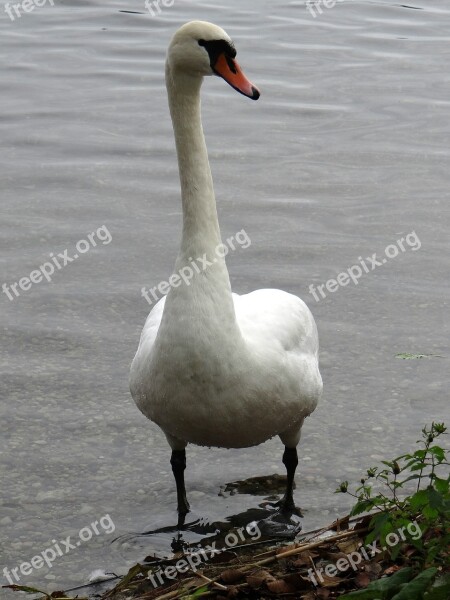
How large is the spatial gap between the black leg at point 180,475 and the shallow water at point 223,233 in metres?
0.08

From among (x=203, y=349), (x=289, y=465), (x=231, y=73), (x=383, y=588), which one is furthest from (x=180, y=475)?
(x=383, y=588)

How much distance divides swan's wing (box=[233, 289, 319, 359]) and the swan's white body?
0.03ft

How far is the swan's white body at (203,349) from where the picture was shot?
4844 millimetres

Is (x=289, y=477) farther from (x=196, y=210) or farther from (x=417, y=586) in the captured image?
(x=417, y=586)

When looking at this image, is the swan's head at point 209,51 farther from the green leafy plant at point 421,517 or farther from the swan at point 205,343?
the green leafy plant at point 421,517

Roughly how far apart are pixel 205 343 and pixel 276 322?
25.9 inches

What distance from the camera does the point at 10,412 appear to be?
6805 millimetres

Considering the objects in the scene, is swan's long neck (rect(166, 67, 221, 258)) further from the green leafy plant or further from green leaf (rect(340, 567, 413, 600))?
green leaf (rect(340, 567, 413, 600))

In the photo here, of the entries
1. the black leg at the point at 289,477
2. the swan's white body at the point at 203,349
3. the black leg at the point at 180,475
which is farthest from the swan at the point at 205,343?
the black leg at the point at 289,477

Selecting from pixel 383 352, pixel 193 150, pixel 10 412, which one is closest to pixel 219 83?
pixel 383 352

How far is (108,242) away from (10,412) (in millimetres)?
3134

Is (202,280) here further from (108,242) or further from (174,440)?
(108,242)

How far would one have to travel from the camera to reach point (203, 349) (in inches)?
190

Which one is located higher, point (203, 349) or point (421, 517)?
point (203, 349)
